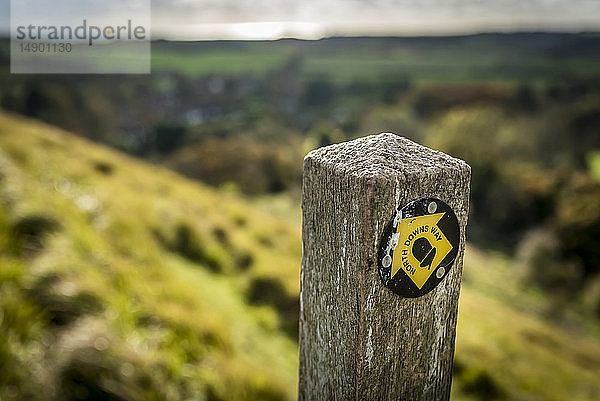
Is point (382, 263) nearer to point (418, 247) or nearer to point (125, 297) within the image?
point (418, 247)

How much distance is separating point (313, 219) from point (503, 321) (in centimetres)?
1054

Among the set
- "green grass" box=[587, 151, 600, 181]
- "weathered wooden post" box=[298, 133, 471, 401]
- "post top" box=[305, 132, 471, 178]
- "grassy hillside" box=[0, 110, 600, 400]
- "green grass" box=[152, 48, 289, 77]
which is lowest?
"green grass" box=[587, 151, 600, 181]

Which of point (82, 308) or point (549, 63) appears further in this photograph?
point (549, 63)

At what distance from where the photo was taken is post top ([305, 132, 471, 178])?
109cm

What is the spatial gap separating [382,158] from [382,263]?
0.82 ft

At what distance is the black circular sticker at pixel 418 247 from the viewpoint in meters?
1.10

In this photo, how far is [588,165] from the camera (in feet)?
84.0

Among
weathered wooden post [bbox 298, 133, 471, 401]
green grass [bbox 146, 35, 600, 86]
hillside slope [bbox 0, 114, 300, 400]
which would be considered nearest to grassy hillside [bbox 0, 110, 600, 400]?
hillside slope [bbox 0, 114, 300, 400]

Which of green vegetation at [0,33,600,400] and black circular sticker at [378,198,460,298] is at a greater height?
black circular sticker at [378,198,460,298]

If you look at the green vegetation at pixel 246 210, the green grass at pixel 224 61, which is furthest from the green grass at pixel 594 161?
the green grass at pixel 224 61

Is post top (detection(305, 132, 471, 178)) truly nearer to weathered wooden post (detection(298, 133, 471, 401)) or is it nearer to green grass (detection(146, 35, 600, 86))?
weathered wooden post (detection(298, 133, 471, 401))

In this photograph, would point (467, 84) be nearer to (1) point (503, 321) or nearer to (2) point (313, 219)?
(1) point (503, 321)

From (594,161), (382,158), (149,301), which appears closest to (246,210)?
(149,301)

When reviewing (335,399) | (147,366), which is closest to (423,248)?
(335,399)
